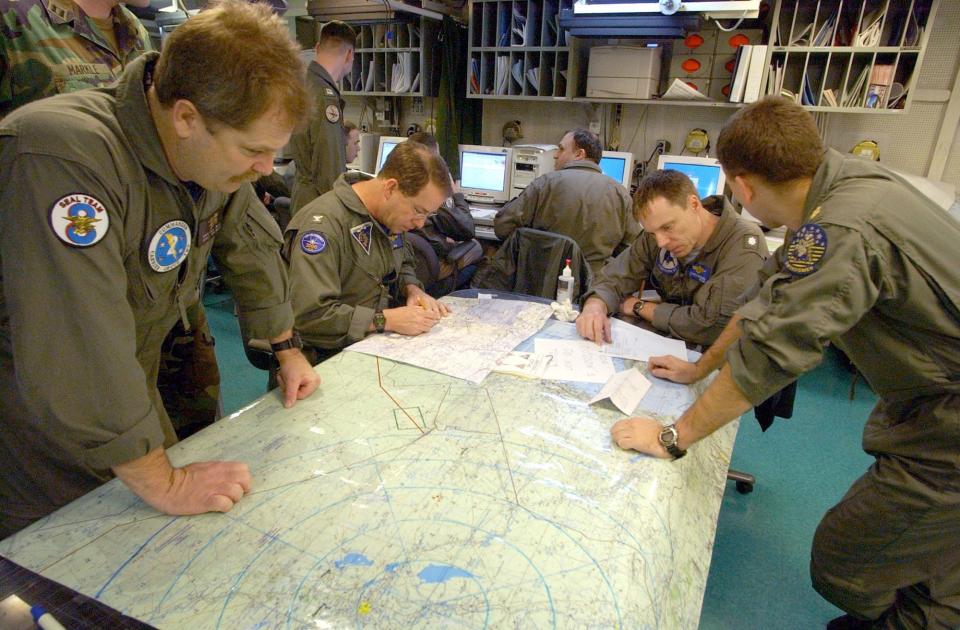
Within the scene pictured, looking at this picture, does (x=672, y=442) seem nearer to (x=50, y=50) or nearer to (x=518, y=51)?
(x=50, y=50)

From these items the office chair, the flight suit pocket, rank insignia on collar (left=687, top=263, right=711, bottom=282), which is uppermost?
the flight suit pocket

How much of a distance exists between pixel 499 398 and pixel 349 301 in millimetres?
794

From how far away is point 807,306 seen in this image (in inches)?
40.8

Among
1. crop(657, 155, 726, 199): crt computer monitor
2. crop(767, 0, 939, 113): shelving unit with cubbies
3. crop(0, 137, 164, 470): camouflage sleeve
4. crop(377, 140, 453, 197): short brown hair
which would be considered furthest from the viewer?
crop(657, 155, 726, 199): crt computer monitor

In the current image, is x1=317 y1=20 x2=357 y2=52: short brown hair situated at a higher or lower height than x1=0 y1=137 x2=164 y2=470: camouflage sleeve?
higher

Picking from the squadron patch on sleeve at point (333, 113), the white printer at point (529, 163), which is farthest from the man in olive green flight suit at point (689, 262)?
the white printer at point (529, 163)

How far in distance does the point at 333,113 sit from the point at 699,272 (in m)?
2.26

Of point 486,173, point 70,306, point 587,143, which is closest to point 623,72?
point 587,143

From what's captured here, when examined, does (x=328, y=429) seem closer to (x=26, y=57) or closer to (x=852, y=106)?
(x=26, y=57)

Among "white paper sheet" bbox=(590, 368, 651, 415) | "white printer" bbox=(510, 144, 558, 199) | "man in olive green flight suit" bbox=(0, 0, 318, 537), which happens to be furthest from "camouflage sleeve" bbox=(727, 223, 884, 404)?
"white printer" bbox=(510, 144, 558, 199)

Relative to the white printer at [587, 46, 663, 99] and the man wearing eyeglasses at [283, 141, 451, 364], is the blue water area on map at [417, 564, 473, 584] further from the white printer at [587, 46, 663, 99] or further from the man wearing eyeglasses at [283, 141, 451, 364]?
the white printer at [587, 46, 663, 99]

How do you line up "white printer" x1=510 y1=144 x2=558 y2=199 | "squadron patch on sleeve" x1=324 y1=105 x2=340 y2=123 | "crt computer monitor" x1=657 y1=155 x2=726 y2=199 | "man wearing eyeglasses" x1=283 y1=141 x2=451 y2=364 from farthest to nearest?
"white printer" x1=510 y1=144 x2=558 y2=199 → "crt computer monitor" x1=657 y1=155 x2=726 y2=199 → "squadron patch on sleeve" x1=324 y1=105 x2=340 y2=123 → "man wearing eyeglasses" x1=283 y1=141 x2=451 y2=364

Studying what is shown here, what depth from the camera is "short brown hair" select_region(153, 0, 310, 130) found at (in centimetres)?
80

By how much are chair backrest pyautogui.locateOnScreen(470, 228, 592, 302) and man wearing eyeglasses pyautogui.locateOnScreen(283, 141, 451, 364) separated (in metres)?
0.73
